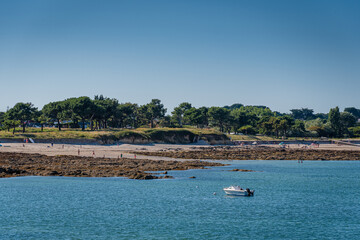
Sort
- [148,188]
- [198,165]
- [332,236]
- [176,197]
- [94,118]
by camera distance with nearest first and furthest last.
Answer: [332,236]
[176,197]
[148,188]
[198,165]
[94,118]

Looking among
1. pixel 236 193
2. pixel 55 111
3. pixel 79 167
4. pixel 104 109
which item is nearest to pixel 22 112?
pixel 55 111

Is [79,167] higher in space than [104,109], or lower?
lower

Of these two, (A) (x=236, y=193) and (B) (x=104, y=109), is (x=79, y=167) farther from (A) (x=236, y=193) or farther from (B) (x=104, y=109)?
(B) (x=104, y=109)

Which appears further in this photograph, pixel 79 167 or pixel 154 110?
pixel 154 110

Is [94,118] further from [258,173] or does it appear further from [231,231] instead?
[231,231]

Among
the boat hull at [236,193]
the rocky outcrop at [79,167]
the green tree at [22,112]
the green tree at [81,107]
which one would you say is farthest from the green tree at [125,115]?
the boat hull at [236,193]

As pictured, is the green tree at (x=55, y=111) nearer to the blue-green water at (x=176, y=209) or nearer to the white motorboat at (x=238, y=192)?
the blue-green water at (x=176, y=209)

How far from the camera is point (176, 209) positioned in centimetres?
4194

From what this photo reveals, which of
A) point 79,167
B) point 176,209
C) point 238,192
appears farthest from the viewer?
point 79,167

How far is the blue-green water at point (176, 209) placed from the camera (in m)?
33.0

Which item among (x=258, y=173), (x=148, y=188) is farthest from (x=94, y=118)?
(x=148, y=188)

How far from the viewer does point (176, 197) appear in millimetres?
48062

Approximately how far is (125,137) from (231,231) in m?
104

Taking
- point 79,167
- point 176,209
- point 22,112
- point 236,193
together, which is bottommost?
point 176,209
